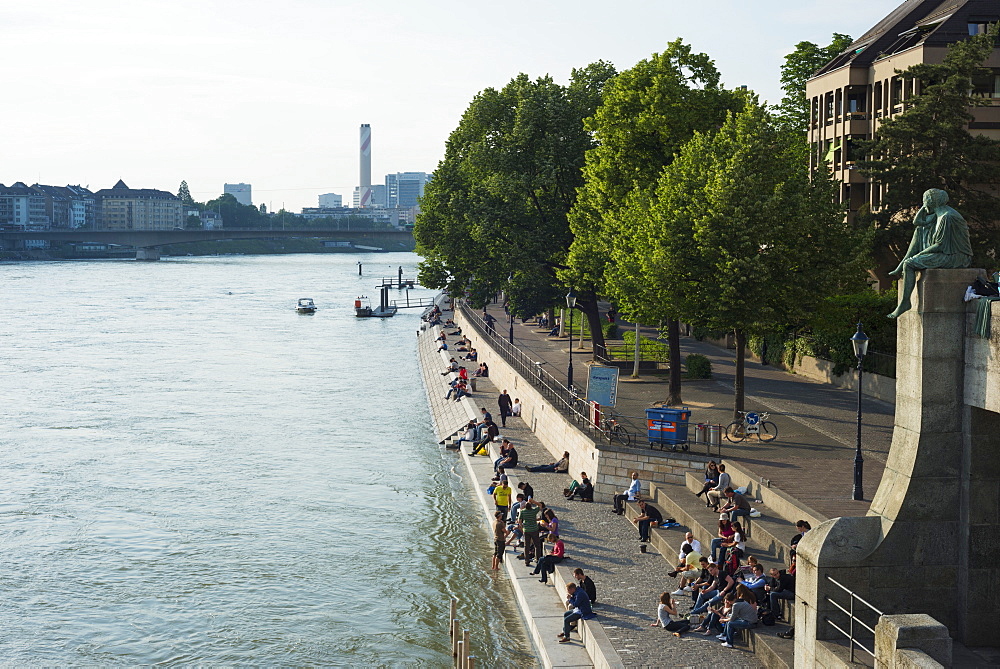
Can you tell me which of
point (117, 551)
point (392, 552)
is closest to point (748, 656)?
point (392, 552)

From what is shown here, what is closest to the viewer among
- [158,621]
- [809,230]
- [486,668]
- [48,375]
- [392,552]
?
[486,668]

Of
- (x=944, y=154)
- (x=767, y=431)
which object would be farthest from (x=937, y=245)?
(x=944, y=154)

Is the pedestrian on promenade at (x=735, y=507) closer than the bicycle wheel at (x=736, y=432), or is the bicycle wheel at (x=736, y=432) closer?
the pedestrian on promenade at (x=735, y=507)

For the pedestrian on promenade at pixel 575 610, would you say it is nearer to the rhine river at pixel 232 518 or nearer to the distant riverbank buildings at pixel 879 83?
the rhine river at pixel 232 518

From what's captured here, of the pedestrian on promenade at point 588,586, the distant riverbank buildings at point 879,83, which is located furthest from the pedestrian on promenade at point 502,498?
the distant riverbank buildings at point 879,83

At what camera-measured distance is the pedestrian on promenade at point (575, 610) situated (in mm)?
18922

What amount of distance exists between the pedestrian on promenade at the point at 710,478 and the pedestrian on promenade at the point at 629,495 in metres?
1.52

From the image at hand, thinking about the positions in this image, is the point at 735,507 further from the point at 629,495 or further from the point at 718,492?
the point at 629,495

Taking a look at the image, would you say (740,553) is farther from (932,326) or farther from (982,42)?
(982,42)

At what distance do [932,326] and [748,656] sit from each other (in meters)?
6.30

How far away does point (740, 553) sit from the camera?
1939 cm

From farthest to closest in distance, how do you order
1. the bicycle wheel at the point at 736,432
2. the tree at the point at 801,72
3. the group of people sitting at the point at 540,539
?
the tree at the point at 801,72
the bicycle wheel at the point at 736,432
the group of people sitting at the point at 540,539

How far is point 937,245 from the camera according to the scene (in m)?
15.0

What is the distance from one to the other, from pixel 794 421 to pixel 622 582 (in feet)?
42.8
